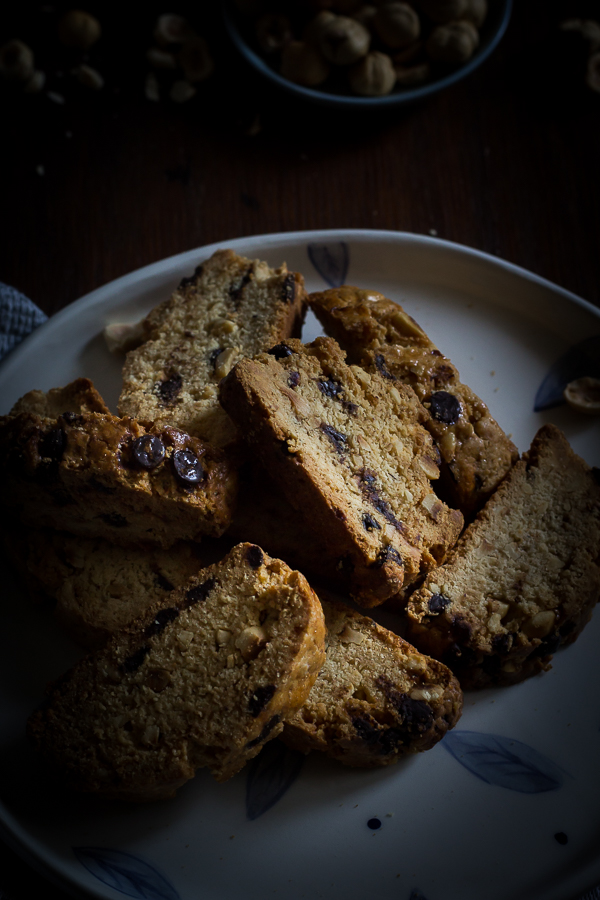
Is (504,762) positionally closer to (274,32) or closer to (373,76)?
(373,76)

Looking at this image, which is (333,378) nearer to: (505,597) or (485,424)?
(485,424)

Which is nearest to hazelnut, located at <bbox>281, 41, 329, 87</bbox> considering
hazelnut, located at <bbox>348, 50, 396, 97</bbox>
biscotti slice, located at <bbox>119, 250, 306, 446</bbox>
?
hazelnut, located at <bbox>348, 50, 396, 97</bbox>

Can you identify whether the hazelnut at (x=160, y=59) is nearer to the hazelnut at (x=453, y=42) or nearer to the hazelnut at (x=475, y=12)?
the hazelnut at (x=453, y=42)

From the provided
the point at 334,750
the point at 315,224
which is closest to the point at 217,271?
the point at 315,224

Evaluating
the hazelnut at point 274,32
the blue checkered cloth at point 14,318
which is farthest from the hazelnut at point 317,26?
the blue checkered cloth at point 14,318

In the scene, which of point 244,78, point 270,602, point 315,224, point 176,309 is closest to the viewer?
point 270,602

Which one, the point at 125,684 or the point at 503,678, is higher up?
the point at 503,678

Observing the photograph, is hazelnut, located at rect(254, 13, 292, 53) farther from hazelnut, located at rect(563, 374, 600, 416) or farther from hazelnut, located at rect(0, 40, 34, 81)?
hazelnut, located at rect(563, 374, 600, 416)
